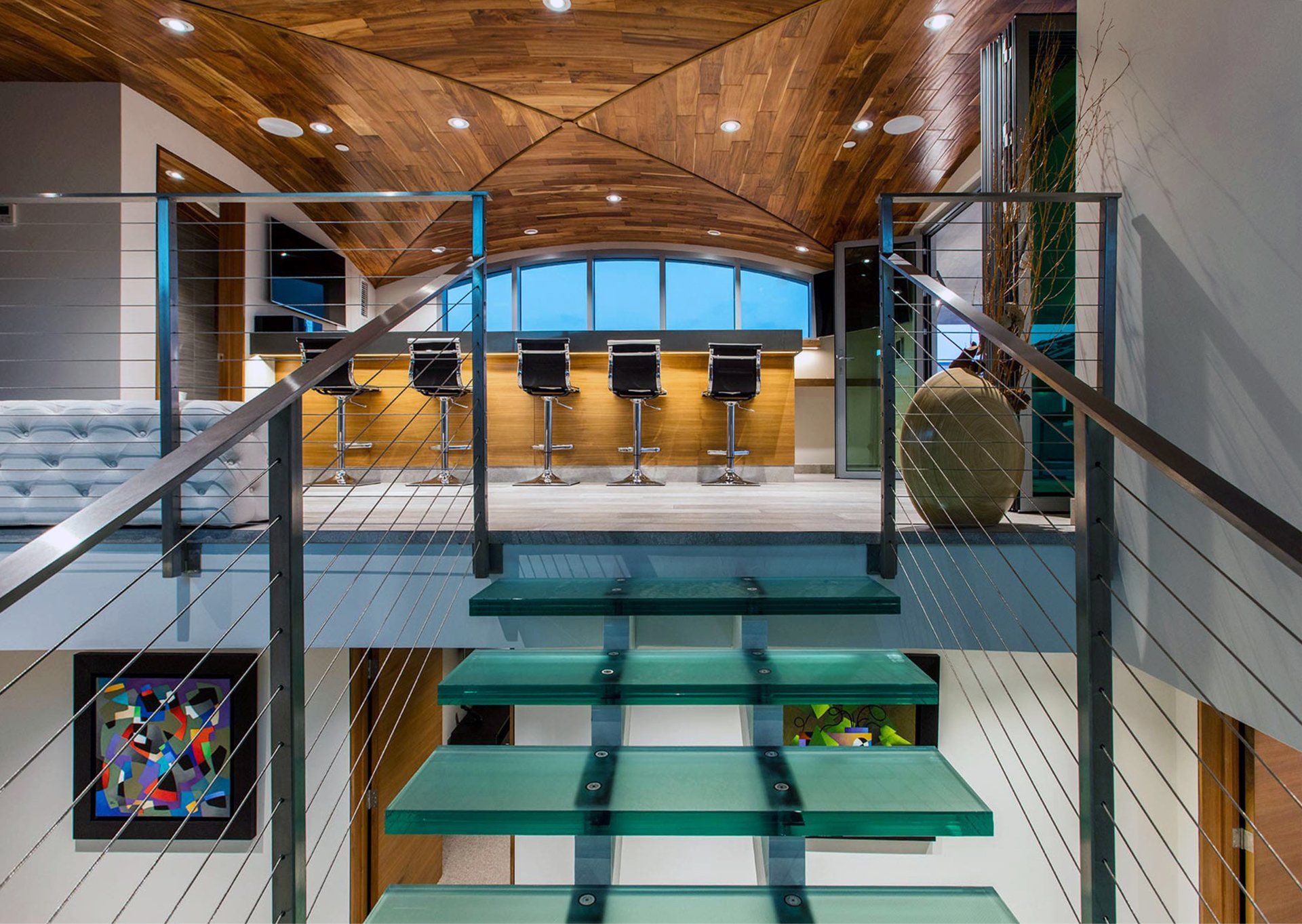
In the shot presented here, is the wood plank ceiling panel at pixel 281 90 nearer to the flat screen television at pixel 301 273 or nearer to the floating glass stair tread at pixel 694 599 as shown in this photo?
the flat screen television at pixel 301 273

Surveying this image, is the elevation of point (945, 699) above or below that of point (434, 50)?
below

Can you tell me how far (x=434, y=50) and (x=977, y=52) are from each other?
2915mm

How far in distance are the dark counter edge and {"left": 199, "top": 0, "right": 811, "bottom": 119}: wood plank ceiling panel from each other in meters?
1.57

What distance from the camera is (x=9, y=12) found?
3846 millimetres

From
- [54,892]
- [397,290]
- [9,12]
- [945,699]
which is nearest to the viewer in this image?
[54,892]

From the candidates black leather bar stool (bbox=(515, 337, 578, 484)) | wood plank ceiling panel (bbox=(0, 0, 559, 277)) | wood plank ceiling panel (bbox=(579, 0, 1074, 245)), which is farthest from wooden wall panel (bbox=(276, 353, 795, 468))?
wood plank ceiling panel (bbox=(579, 0, 1074, 245))

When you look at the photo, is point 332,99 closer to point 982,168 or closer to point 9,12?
point 9,12

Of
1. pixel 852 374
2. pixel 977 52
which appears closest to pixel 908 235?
pixel 852 374

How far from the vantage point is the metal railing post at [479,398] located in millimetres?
2141

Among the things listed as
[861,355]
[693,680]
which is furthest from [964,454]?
[861,355]

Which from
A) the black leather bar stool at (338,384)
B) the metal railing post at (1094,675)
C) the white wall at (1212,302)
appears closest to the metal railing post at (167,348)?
the metal railing post at (1094,675)

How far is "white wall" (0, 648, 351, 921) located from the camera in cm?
326

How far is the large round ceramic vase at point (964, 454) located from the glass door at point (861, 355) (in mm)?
3780

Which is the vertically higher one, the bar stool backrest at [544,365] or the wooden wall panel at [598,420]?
the bar stool backrest at [544,365]
